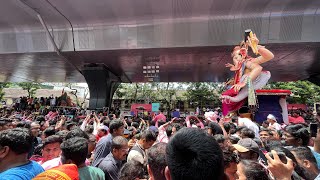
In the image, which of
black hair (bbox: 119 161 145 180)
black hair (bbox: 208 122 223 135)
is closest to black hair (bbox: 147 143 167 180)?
black hair (bbox: 119 161 145 180)

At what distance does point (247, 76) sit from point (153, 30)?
668 cm

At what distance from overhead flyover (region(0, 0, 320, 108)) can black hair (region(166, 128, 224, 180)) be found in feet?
35.2

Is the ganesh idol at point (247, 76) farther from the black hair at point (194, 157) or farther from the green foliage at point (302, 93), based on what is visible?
the green foliage at point (302, 93)

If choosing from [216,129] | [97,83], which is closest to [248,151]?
[216,129]

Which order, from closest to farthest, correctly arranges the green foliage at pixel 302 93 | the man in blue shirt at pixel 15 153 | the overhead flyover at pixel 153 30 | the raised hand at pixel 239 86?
the man in blue shirt at pixel 15 153
the raised hand at pixel 239 86
the overhead flyover at pixel 153 30
the green foliage at pixel 302 93

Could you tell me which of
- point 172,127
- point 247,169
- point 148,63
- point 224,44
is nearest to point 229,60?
point 224,44

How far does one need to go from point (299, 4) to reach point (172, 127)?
1007 centimetres

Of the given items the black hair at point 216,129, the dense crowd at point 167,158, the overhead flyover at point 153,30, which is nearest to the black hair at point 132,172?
the dense crowd at point 167,158

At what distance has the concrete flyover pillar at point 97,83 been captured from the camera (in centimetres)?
1709

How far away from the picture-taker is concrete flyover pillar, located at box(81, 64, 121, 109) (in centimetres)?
1709

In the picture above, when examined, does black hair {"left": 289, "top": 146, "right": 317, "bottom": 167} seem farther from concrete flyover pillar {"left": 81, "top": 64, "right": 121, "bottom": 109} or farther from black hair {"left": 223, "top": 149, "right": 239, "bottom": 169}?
concrete flyover pillar {"left": 81, "top": 64, "right": 121, "bottom": 109}

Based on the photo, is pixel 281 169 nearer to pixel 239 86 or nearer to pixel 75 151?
pixel 75 151

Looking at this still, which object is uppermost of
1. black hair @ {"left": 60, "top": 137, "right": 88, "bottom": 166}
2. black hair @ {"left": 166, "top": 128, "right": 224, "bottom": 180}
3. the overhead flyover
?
the overhead flyover

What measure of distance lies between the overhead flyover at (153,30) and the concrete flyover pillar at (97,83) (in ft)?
1.90
